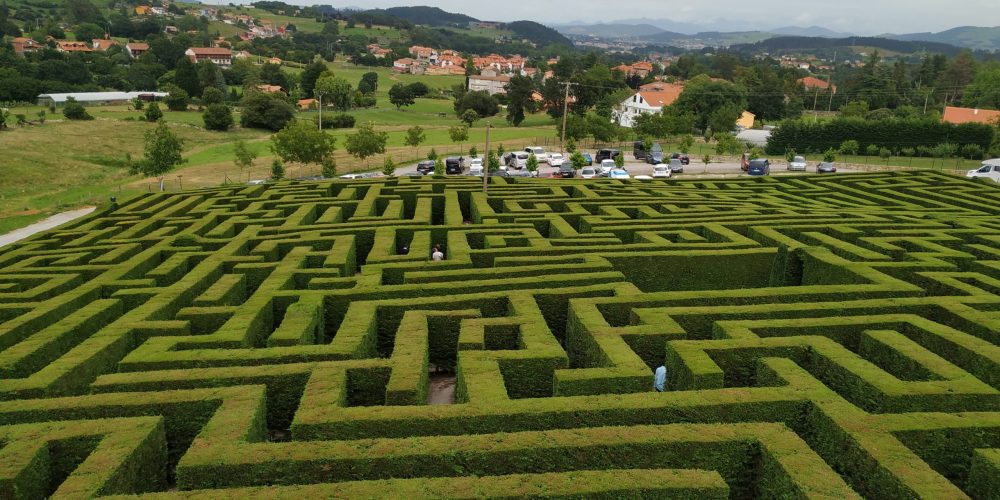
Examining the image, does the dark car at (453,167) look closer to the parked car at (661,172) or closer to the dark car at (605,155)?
the dark car at (605,155)

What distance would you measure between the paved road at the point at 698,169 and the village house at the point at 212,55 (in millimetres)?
135106

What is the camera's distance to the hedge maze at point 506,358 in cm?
997

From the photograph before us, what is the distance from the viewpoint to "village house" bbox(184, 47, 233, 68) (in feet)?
542

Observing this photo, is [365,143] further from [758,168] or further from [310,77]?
[310,77]

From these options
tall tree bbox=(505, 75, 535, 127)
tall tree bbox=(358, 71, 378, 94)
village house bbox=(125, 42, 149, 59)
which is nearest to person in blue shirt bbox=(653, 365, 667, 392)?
tall tree bbox=(505, 75, 535, 127)

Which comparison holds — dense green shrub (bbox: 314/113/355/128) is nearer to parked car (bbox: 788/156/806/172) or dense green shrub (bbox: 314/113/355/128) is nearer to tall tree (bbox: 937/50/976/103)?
parked car (bbox: 788/156/806/172)

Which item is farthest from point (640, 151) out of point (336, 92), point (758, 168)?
point (336, 92)

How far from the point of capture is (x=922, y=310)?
54.4 feet

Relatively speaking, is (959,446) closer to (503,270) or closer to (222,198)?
(503,270)

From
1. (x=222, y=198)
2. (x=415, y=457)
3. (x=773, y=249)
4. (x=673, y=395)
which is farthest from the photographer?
(x=222, y=198)

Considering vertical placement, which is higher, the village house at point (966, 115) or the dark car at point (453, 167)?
the village house at point (966, 115)

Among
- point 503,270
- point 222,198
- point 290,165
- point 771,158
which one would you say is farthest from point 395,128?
point 503,270

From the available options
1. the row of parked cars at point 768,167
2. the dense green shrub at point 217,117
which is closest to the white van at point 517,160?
the row of parked cars at point 768,167

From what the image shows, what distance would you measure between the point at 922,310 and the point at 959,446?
271 inches
